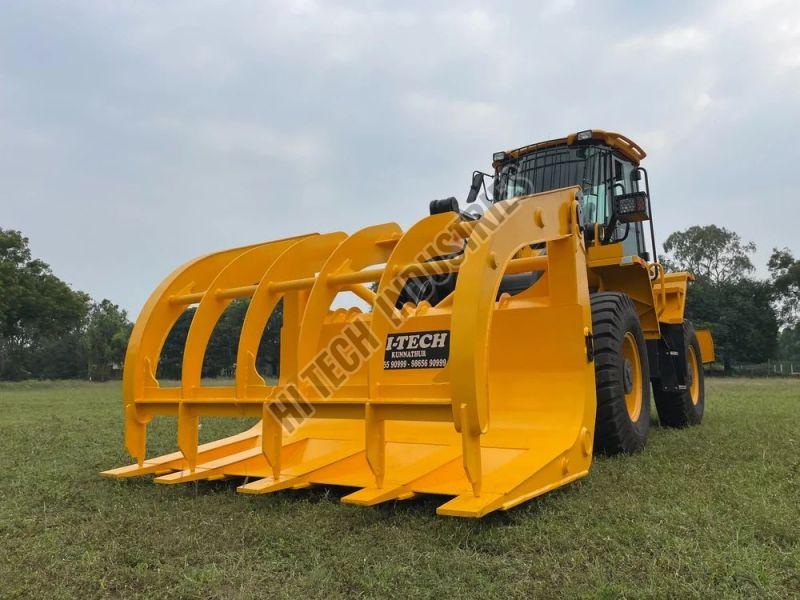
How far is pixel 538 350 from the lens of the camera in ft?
14.5

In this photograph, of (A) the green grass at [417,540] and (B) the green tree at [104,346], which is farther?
(B) the green tree at [104,346]

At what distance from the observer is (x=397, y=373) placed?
13.8 ft

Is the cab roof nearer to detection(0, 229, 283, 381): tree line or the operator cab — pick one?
the operator cab

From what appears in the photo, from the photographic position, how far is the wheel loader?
3264 mm

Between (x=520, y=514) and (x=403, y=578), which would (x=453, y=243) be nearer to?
(x=520, y=514)

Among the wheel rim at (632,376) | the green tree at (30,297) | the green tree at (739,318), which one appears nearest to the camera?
the wheel rim at (632,376)

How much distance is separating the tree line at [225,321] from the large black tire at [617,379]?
3114cm

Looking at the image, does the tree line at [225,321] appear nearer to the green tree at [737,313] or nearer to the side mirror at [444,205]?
the green tree at [737,313]

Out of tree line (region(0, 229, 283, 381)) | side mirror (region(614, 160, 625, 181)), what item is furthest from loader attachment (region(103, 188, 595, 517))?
tree line (region(0, 229, 283, 381))

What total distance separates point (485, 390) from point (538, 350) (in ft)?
4.79

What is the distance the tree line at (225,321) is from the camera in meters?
33.5

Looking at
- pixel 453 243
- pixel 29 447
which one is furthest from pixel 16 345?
pixel 453 243

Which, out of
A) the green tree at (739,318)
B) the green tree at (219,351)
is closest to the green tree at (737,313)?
the green tree at (739,318)

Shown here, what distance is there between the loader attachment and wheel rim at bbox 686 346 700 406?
407 centimetres
